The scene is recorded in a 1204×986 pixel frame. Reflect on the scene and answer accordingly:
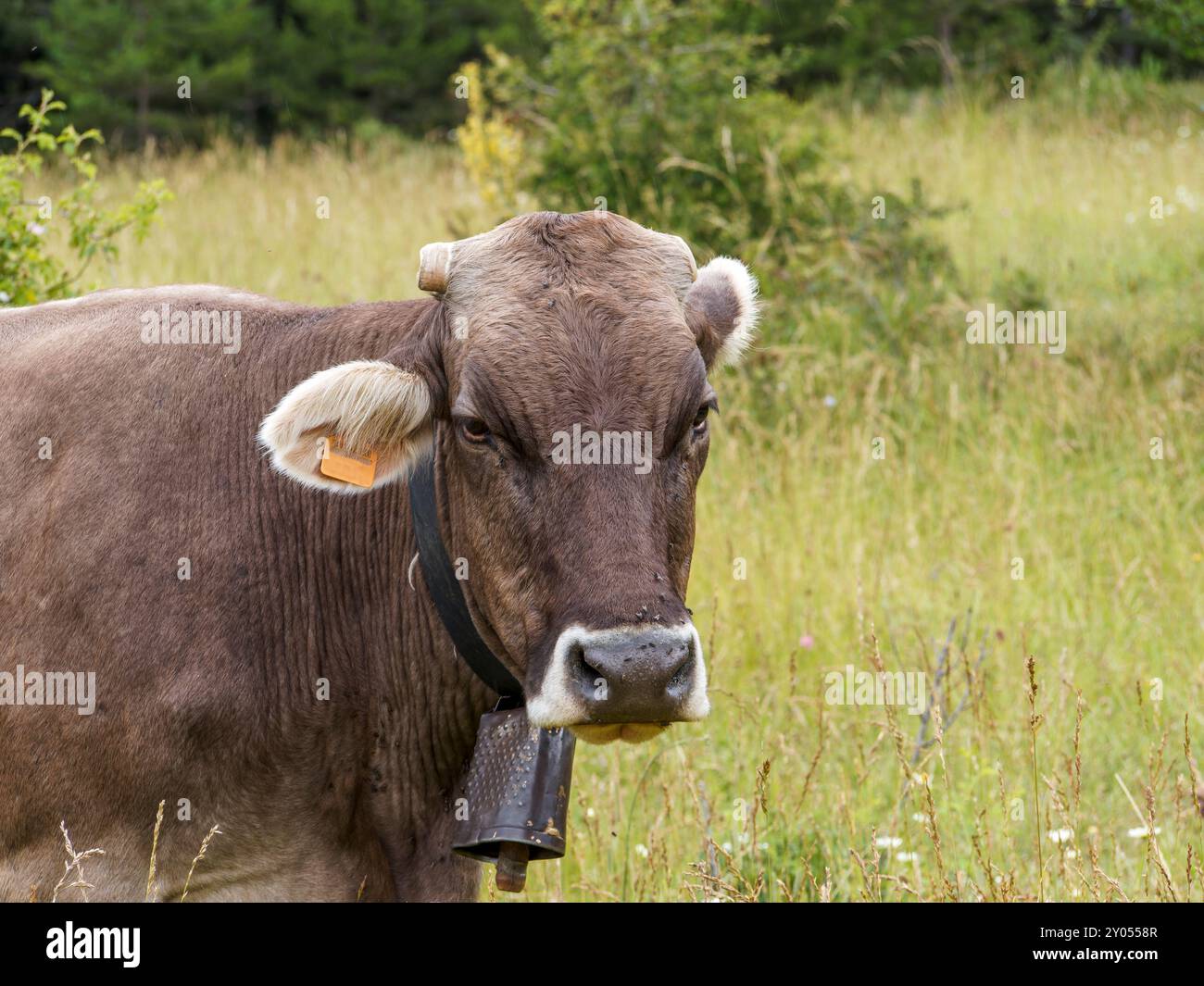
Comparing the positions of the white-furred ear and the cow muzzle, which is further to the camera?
the white-furred ear


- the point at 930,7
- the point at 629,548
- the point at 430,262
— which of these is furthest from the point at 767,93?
the point at 930,7

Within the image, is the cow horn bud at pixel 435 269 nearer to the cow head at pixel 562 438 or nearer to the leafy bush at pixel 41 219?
the cow head at pixel 562 438

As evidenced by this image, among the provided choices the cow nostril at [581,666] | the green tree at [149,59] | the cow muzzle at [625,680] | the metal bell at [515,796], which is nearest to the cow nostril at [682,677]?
the cow muzzle at [625,680]

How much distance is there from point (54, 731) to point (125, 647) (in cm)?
25

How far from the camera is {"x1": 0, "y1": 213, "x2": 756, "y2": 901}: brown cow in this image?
298cm

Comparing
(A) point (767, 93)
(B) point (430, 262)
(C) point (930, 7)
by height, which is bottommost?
(B) point (430, 262)

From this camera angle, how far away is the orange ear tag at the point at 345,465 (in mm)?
3244

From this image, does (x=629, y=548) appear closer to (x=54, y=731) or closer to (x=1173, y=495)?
(x=54, y=731)

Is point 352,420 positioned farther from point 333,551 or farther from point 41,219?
point 41,219

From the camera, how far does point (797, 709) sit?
16.5 feet

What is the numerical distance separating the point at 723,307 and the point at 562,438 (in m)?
0.84

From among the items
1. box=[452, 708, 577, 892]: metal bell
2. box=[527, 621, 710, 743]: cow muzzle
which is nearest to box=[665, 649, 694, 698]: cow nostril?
box=[527, 621, 710, 743]: cow muzzle

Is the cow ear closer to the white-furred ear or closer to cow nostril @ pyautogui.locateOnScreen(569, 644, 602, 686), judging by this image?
the white-furred ear

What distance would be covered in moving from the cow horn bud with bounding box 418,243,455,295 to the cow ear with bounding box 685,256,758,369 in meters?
0.61
